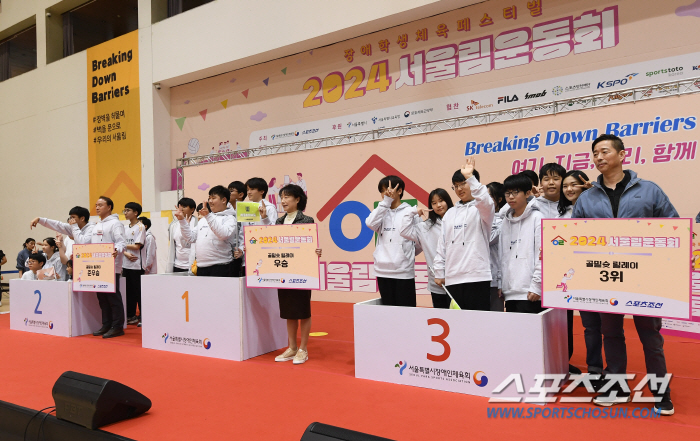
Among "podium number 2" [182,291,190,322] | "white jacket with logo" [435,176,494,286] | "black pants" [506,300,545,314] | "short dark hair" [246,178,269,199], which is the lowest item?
"podium number 2" [182,291,190,322]

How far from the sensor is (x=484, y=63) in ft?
21.1

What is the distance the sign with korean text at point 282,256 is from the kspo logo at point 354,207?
125 inches

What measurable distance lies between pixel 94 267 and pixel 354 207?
3.60 meters

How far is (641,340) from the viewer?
246cm

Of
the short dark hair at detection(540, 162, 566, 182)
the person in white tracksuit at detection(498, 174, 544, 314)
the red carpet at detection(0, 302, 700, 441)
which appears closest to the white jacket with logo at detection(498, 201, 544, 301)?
the person in white tracksuit at detection(498, 174, 544, 314)

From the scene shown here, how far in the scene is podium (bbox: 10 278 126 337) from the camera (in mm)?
4969

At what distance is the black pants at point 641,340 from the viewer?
240 centimetres

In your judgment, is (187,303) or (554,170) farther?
(187,303)

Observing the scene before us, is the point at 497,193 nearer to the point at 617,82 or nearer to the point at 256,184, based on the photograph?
the point at 256,184

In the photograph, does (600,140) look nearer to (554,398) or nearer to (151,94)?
(554,398)

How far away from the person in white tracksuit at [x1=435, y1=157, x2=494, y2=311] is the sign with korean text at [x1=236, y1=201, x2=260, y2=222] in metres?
1.60

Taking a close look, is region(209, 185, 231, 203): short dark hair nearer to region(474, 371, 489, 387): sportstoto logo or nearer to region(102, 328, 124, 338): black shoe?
region(102, 328, 124, 338): black shoe

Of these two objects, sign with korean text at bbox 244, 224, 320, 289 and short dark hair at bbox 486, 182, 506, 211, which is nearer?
sign with korean text at bbox 244, 224, 320, 289

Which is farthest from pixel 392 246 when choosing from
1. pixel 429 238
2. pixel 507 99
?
pixel 507 99
